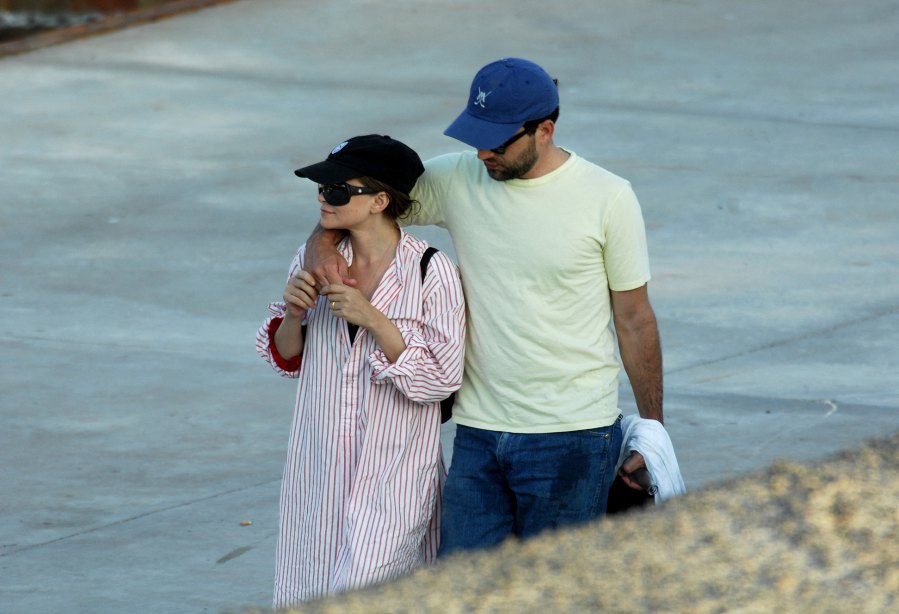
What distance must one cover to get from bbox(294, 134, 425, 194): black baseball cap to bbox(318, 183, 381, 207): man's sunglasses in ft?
0.09

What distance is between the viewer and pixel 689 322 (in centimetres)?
780

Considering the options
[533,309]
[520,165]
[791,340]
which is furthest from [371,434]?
[791,340]

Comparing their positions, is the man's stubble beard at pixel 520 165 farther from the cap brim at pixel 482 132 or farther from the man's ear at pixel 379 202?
the man's ear at pixel 379 202

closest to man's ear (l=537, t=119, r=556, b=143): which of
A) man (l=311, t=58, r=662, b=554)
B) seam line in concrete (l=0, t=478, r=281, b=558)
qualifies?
man (l=311, t=58, r=662, b=554)

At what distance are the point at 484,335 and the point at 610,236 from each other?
0.36 m

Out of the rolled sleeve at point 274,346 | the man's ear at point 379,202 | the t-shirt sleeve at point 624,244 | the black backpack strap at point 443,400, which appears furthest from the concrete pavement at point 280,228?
the t-shirt sleeve at point 624,244

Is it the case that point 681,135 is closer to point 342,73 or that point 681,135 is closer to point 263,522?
point 342,73

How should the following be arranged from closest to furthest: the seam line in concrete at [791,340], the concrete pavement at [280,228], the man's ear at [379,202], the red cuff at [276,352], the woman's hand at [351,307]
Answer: the woman's hand at [351,307], the man's ear at [379,202], the red cuff at [276,352], the concrete pavement at [280,228], the seam line in concrete at [791,340]

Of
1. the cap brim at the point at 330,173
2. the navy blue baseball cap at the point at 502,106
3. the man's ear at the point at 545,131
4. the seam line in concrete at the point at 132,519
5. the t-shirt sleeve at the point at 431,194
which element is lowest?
the seam line in concrete at the point at 132,519

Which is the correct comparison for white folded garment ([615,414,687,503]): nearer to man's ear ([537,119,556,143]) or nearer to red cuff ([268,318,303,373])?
man's ear ([537,119,556,143])

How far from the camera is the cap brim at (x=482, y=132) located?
353 centimetres

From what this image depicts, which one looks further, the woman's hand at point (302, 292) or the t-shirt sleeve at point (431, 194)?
the t-shirt sleeve at point (431, 194)

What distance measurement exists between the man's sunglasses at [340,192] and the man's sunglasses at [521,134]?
0.97 feet

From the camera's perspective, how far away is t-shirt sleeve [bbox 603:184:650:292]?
3576 millimetres
